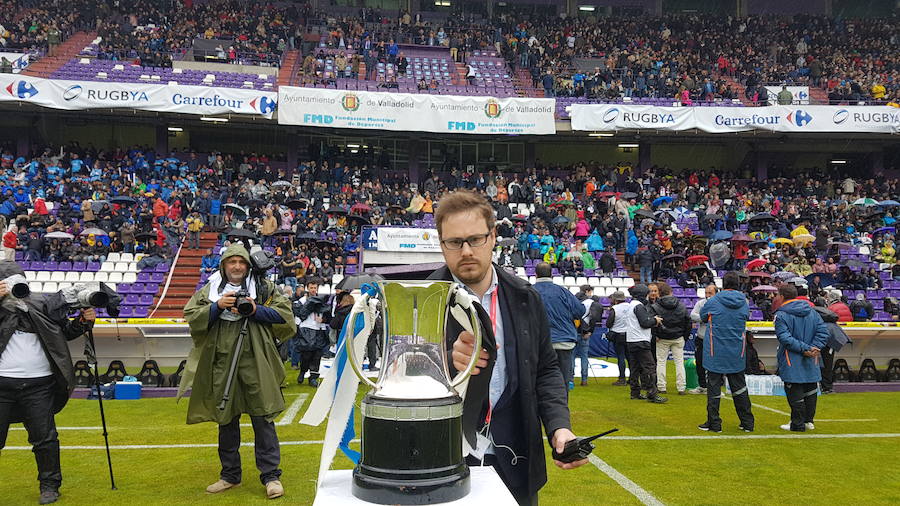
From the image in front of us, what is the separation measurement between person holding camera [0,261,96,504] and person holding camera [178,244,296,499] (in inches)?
34.2

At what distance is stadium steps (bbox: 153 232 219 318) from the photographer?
18172 mm

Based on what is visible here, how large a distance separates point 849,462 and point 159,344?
416 inches

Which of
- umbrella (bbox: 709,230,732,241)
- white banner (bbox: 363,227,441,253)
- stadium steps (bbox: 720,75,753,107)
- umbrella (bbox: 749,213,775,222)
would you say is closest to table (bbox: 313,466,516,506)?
white banner (bbox: 363,227,441,253)

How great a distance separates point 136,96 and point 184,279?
9.54 meters

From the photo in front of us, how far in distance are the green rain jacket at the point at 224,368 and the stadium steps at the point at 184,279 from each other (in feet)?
41.2

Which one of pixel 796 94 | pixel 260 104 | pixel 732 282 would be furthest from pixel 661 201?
pixel 732 282

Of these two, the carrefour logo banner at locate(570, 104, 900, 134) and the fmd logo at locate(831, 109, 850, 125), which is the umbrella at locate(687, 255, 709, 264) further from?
the fmd logo at locate(831, 109, 850, 125)

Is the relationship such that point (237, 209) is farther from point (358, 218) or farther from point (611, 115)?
point (611, 115)

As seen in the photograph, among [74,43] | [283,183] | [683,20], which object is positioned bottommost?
[283,183]

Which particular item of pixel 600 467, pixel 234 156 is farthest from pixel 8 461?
pixel 234 156

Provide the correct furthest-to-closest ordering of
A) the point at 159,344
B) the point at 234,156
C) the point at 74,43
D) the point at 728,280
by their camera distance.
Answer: the point at 74,43 < the point at 234,156 < the point at 159,344 < the point at 728,280

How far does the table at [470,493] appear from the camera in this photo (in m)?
1.71

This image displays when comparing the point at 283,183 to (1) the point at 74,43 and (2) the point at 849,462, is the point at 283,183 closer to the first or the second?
(1) the point at 74,43

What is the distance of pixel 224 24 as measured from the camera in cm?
3506
